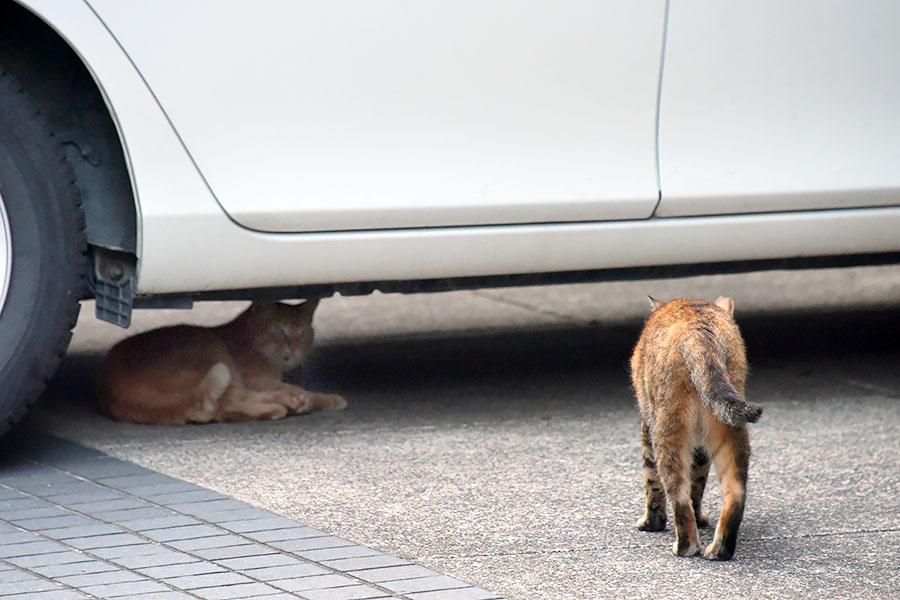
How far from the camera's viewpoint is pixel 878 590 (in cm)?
294

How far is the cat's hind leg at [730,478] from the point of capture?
3070 millimetres

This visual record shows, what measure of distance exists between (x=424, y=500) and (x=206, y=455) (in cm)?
81

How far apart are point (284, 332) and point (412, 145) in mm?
1221

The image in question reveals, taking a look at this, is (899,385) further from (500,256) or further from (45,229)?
(45,229)

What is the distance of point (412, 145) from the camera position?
12.9 ft

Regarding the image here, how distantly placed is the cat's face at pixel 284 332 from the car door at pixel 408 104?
1.03 m

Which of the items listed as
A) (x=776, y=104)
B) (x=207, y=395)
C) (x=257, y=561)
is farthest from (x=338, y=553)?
(x=776, y=104)

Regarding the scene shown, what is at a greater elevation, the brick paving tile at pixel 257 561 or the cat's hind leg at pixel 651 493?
the cat's hind leg at pixel 651 493


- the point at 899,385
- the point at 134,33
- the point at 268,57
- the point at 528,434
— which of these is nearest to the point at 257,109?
the point at 268,57

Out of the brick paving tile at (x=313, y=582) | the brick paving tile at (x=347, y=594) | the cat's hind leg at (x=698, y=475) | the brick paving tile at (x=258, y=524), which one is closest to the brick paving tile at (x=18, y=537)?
the brick paving tile at (x=258, y=524)

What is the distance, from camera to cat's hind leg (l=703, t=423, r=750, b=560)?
3.07 meters

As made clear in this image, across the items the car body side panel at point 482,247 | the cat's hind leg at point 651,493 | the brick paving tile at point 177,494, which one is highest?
the car body side panel at point 482,247

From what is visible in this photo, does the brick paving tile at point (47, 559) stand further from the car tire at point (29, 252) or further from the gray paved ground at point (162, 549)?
the car tire at point (29, 252)

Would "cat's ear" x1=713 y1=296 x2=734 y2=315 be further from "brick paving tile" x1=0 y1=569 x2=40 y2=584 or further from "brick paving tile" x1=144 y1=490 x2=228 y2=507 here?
"brick paving tile" x1=0 y1=569 x2=40 y2=584
